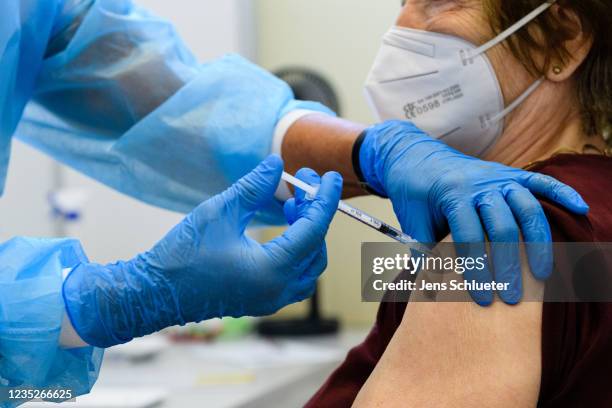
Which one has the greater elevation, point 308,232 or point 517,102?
point 517,102

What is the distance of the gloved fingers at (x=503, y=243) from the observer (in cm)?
87

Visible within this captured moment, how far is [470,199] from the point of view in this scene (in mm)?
956

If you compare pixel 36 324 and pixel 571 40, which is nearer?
pixel 36 324

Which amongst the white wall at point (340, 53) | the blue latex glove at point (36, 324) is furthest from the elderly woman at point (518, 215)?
the white wall at point (340, 53)

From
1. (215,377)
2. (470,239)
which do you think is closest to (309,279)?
(470,239)

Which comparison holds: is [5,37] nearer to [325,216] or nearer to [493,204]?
[325,216]

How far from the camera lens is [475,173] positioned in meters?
0.99

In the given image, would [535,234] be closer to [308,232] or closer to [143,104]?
[308,232]

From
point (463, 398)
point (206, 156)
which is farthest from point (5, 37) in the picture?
point (463, 398)

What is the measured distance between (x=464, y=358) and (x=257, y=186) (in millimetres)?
330

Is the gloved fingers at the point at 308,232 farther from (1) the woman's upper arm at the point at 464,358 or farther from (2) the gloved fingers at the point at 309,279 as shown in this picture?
(1) the woman's upper arm at the point at 464,358

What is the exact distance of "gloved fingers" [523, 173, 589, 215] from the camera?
2.90ft

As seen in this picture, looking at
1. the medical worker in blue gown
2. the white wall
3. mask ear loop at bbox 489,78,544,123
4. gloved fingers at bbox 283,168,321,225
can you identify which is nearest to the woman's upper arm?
the medical worker in blue gown

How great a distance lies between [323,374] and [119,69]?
4.46 feet
